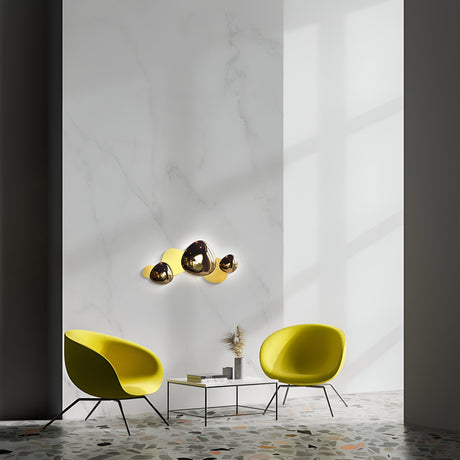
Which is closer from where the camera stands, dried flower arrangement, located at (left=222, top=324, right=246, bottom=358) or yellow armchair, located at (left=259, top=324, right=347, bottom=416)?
yellow armchair, located at (left=259, top=324, right=347, bottom=416)

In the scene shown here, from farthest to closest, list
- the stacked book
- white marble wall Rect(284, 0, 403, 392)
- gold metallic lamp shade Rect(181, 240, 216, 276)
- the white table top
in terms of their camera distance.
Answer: white marble wall Rect(284, 0, 403, 392) → gold metallic lamp shade Rect(181, 240, 216, 276) → the stacked book → the white table top

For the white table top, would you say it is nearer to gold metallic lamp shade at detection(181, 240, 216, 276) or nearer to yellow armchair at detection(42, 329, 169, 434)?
yellow armchair at detection(42, 329, 169, 434)

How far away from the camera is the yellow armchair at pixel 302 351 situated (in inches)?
A: 245

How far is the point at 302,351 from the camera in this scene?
21.3ft

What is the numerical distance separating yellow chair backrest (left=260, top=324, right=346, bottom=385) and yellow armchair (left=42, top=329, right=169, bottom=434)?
112 cm

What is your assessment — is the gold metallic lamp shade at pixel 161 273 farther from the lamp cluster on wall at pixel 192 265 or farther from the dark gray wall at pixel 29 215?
the dark gray wall at pixel 29 215

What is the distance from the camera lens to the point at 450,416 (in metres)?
Result: 5.41

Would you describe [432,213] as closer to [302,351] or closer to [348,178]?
[302,351]

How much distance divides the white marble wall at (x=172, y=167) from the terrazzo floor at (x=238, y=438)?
623mm

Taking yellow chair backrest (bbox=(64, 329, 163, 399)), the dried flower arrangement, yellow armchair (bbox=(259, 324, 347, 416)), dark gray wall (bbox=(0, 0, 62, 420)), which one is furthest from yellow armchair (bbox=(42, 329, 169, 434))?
yellow armchair (bbox=(259, 324, 347, 416))

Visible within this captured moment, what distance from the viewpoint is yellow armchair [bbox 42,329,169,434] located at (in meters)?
5.18

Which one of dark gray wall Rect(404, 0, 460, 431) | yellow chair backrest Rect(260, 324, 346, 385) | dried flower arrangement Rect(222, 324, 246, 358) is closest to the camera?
dark gray wall Rect(404, 0, 460, 431)

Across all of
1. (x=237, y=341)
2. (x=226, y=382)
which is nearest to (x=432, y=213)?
(x=237, y=341)

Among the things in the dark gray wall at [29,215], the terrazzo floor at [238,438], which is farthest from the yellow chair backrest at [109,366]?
the dark gray wall at [29,215]
